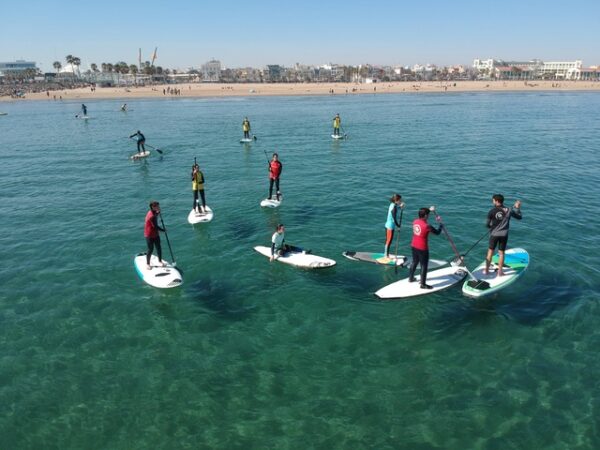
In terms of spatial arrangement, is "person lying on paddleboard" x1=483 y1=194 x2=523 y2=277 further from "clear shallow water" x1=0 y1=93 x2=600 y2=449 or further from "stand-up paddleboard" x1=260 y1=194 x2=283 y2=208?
"stand-up paddleboard" x1=260 y1=194 x2=283 y2=208

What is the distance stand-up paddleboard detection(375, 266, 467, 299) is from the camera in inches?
548

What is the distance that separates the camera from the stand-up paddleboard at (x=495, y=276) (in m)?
13.8

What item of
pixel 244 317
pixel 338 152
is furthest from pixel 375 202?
pixel 338 152

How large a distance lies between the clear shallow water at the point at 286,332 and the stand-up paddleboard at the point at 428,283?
1.15ft

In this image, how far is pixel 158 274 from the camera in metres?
15.1

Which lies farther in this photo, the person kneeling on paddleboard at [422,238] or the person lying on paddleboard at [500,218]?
the person lying on paddleboard at [500,218]

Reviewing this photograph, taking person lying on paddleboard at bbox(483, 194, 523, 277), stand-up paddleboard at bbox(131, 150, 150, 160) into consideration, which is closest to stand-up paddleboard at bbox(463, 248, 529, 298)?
person lying on paddleboard at bbox(483, 194, 523, 277)

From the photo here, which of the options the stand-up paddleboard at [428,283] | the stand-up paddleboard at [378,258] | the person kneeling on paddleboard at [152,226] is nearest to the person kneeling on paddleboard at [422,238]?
the stand-up paddleboard at [428,283]

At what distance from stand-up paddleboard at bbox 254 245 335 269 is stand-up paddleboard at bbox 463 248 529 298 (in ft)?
17.6

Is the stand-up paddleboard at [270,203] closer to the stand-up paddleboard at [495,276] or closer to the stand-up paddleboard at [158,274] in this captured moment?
the stand-up paddleboard at [158,274]

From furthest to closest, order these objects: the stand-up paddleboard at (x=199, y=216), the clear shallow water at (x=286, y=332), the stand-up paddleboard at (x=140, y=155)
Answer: the stand-up paddleboard at (x=140, y=155)
the stand-up paddleboard at (x=199, y=216)
the clear shallow water at (x=286, y=332)

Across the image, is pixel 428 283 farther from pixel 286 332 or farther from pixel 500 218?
pixel 286 332

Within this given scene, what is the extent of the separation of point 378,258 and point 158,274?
8.87 metres

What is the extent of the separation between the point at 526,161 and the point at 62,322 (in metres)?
37.5
